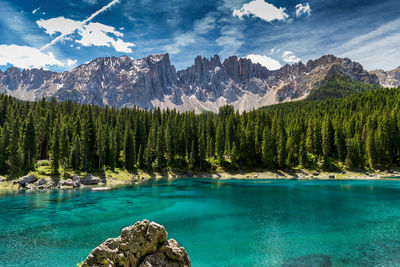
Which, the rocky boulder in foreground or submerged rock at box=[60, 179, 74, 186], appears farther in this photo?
submerged rock at box=[60, 179, 74, 186]

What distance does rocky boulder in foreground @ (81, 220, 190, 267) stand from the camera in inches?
492

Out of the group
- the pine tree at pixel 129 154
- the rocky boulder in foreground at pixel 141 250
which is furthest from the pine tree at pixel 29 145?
the rocky boulder in foreground at pixel 141 250

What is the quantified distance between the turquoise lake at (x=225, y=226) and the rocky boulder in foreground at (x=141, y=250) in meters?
8.82

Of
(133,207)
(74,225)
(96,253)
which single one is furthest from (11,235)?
(96,253)

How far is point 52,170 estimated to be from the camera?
236 feet

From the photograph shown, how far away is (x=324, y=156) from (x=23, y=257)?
344 ft

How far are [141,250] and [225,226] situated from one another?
21274 mm

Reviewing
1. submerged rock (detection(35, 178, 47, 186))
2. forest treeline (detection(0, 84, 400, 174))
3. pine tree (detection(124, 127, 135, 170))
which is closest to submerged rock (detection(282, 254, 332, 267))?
submerged rock (detection(35, 178, 47, 186))

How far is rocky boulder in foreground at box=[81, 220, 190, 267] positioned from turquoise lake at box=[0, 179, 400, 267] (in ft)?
28.9

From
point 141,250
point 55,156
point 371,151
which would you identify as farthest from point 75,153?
point 371,151

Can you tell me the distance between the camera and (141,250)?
12719 mm

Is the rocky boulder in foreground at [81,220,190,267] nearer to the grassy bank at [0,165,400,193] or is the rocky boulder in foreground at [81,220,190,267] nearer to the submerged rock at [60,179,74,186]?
the submerged rock at [60,179,74,186]

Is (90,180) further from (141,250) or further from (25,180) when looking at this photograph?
(141,250)

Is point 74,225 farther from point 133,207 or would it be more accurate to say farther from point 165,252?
point 165,252
